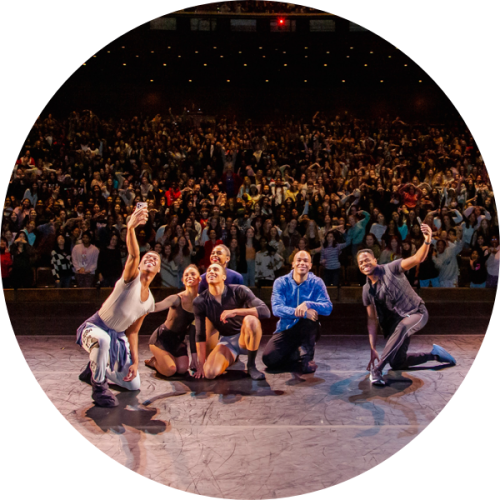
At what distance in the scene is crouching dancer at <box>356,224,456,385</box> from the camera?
5930mm

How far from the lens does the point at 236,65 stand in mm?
6297

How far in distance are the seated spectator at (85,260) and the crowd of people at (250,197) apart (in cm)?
1

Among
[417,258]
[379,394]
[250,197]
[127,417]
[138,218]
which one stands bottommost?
[127,417]

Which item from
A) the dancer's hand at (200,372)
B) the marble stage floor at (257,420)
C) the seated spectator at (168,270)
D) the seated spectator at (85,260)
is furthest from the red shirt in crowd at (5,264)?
the dancer's hand at (200,372)

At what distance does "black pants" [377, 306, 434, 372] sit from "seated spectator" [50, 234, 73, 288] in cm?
294

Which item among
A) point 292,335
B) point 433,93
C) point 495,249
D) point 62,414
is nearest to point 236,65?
point 433,93

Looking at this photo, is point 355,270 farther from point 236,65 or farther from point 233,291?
point 236,65

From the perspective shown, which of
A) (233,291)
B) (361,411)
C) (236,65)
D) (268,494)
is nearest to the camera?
(268,494)

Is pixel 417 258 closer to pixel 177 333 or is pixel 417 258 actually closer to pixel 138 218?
pixel 177 333

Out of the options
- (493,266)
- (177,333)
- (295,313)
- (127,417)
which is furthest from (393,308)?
(127,417)

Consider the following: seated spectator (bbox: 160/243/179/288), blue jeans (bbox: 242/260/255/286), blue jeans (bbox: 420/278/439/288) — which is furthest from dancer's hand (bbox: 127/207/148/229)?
blue jeans (bbox: 420/278/439/288)

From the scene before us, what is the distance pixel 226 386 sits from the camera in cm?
577

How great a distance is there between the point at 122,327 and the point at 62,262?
949 millimetres

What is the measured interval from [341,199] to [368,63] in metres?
1.31
